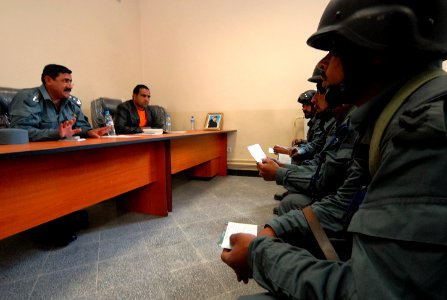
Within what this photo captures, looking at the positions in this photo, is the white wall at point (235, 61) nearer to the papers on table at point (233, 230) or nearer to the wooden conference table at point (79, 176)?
the wooden conference table at point (79, 176)

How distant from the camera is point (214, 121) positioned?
3740 millimetres

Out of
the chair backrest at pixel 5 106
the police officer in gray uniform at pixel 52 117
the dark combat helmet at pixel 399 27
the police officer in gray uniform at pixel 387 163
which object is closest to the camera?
the police officer in gray uniform at pixel 387 163

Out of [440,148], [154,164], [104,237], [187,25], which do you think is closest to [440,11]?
[440,148]

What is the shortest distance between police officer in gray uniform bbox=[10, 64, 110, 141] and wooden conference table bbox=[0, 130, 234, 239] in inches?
11.7

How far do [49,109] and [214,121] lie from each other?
2.24 meters

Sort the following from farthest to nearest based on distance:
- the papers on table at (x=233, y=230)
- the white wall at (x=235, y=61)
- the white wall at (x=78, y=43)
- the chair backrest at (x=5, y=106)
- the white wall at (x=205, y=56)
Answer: the white wall at (x=235, y=61), the white wall at (x=205, y=56), the white wall at (x=78, y=43), the chair backrest at (x=5, y=106), the papers on table at (x=233, y=230)

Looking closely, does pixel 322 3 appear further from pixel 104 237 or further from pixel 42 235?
pixel 42 235

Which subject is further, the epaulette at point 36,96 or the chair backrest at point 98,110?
the chair backrest at point 98,110

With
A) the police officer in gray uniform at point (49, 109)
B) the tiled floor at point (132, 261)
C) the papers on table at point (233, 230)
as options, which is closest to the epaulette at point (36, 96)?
the police officer in gray uniform at point (49, 109)

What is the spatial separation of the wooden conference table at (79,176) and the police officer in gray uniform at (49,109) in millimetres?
298

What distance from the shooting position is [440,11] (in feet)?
1.46

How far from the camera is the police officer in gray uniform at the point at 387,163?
0.96 ft

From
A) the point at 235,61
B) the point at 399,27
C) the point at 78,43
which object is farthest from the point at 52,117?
the point at 235,61

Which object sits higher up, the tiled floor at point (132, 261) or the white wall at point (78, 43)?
the white wall at point (78, 43)
